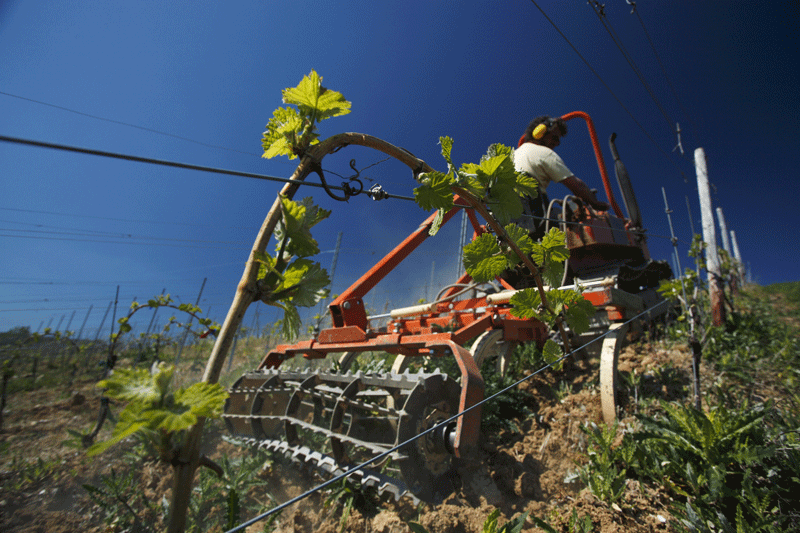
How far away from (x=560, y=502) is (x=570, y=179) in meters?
3.30

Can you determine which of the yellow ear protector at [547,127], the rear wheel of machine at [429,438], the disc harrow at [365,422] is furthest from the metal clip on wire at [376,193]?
the yellow ear protector at [547,127]

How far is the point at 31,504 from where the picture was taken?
323cm

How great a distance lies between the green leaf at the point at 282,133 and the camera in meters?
0.70

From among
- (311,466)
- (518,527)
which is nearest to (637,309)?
(518,527)

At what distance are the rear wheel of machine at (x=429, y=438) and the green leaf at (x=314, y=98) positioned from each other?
6.21 feet

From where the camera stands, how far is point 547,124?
4.64 metres

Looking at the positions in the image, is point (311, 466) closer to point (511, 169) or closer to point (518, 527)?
point (518, 527)

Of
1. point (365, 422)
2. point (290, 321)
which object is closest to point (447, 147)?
point (290, 321)

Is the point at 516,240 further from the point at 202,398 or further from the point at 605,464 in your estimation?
the point at 605,464

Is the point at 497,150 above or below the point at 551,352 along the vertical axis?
above

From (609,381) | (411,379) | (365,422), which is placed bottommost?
(365,422)

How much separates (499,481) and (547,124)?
4.33 m

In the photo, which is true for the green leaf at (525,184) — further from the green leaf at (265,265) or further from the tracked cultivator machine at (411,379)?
the green leaf at (265,265)

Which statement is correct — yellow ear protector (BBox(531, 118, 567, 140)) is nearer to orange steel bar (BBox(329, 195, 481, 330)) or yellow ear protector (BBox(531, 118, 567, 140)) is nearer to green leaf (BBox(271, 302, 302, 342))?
orange steel bar (BBox(329, 195, 481, 330))
